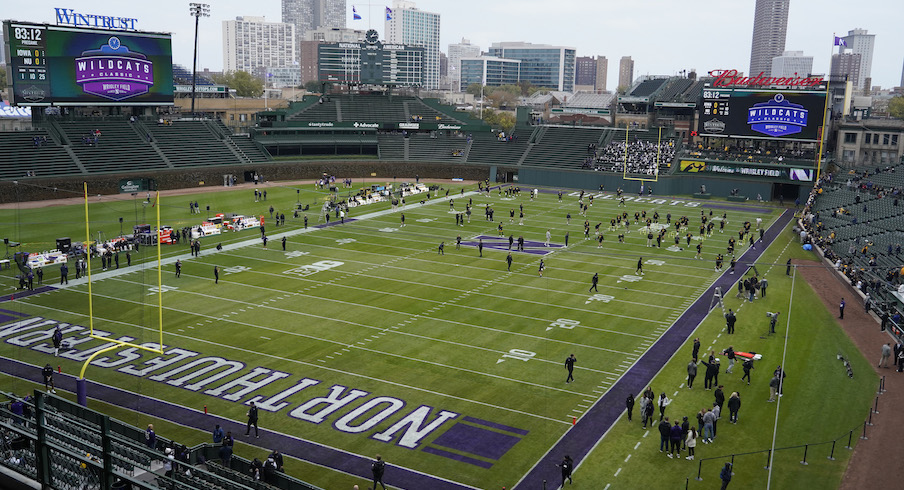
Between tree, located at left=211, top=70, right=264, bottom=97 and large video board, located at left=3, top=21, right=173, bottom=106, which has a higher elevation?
tree, located at left=211, top=70, right=264, bottom=97

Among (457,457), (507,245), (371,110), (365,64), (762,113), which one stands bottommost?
(457,457)

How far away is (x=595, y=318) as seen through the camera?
3431 centimetres

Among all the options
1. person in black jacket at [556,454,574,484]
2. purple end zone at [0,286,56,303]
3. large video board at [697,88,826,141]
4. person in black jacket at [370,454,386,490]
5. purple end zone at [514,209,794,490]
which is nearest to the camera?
person in black jacket at [370,454,386,490]

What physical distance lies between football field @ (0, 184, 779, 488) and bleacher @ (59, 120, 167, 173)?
1777 cm

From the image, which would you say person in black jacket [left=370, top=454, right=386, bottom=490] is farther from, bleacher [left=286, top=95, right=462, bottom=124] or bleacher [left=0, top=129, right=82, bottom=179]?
bleacher [left=286, top=95, right=462, bottom=124]

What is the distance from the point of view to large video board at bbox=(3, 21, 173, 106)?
6444 centimetres

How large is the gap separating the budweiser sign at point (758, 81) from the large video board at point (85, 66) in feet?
186

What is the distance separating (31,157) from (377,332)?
154 ft

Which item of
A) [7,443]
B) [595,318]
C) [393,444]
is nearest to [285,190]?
[595,318]

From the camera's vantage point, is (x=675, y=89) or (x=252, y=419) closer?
(x=252, y=419)

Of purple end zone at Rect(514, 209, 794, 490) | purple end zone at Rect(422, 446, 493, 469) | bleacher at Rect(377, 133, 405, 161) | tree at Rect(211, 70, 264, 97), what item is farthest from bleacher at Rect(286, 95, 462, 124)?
tree at Rect(211, 70, 264, 97)

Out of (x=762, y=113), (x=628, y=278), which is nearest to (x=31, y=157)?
(x=628, y=278)

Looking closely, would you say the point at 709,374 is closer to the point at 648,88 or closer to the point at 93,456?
the point at 93,456

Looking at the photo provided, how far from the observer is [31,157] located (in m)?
63.7
